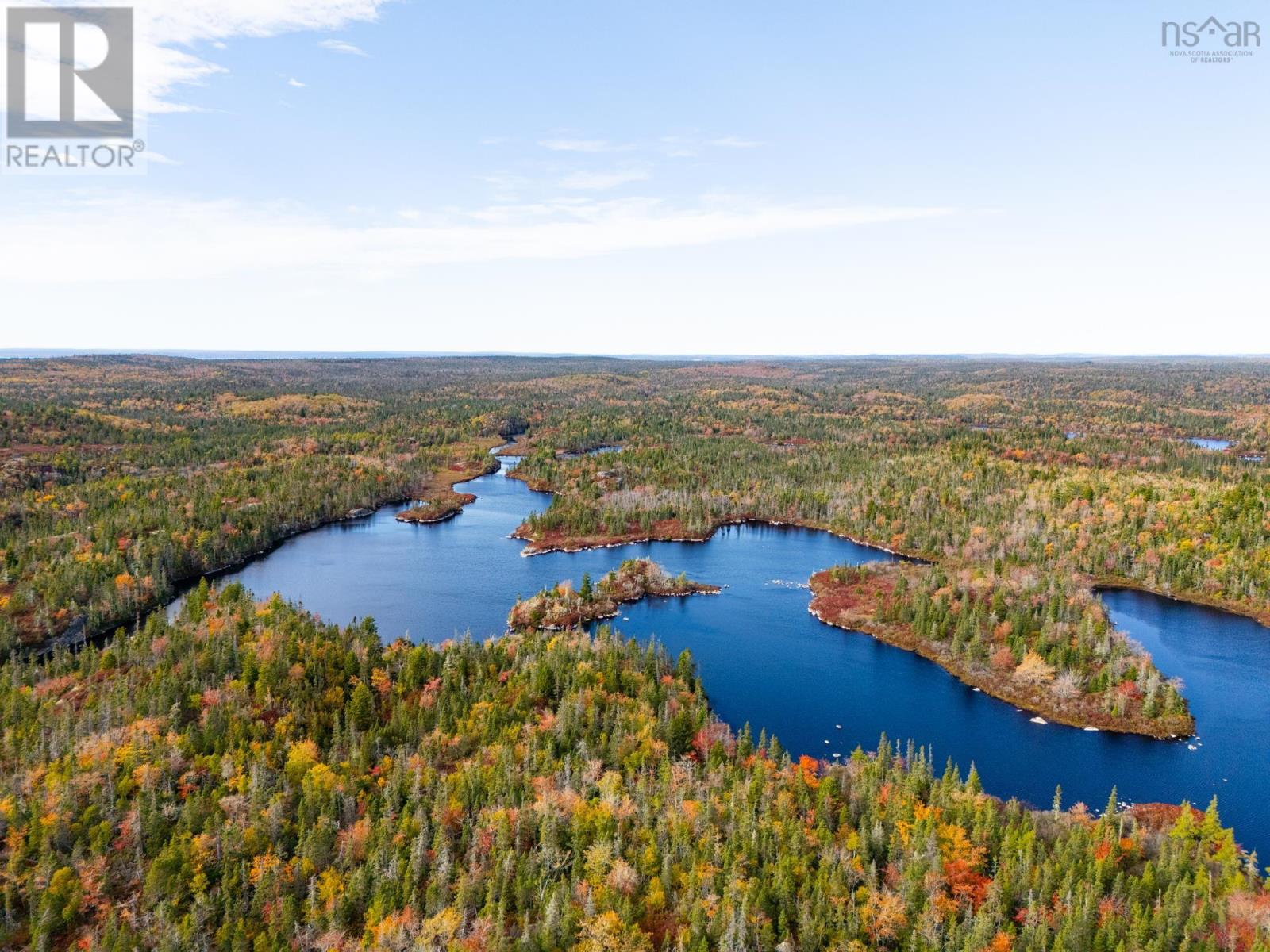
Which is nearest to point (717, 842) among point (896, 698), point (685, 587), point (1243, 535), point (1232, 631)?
point (896, 698)

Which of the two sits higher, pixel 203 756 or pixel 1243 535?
pixel 1243 535

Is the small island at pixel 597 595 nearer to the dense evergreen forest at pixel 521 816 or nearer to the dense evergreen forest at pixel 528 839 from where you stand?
the dense evergreen forest at pixel 521 816

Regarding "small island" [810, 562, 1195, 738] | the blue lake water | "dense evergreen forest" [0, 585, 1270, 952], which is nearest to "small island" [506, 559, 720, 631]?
the blue lake water

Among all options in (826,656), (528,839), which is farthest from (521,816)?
(826,656)

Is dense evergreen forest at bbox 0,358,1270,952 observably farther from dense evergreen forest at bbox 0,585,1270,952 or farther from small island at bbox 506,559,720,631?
small island at bbox 506,559,720,631

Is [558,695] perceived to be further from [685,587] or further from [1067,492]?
[1067,492]

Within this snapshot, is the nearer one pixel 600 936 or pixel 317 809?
pixel 600 936
